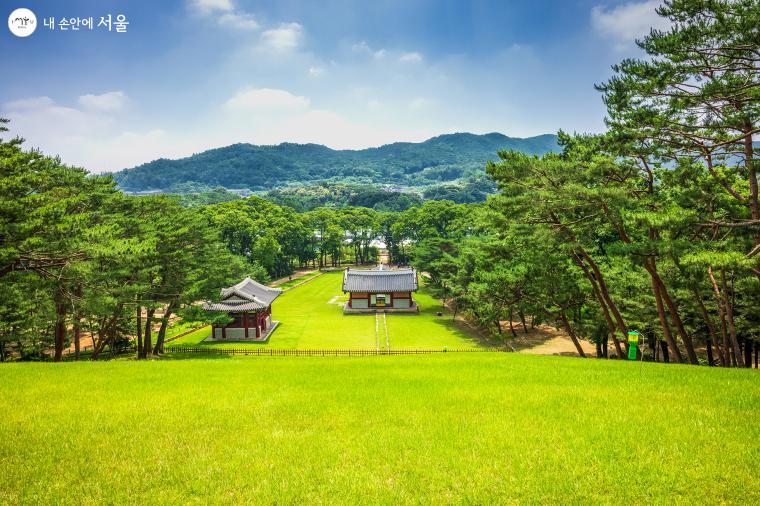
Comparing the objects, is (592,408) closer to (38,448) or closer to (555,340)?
(38,448)

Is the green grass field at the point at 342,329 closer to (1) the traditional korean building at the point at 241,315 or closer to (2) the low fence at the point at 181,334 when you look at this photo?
(2) the low fence at the point at 181,334

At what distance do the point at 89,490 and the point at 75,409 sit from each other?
4460 millimetres

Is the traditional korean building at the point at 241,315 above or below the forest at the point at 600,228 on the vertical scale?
below

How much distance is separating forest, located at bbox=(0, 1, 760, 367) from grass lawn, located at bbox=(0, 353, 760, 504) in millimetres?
4551

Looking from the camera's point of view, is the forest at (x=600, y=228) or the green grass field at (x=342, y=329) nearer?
the forest at (x=600, y=228)

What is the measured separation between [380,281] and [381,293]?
1362 mm

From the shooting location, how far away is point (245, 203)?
64562 millimetres

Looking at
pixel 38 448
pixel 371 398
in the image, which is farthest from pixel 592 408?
pixel 38 448

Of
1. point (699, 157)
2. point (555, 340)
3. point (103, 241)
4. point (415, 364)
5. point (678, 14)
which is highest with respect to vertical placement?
point (678, 14)

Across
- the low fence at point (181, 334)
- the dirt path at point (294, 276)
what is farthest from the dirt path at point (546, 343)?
the dirt path at point (294, 276)

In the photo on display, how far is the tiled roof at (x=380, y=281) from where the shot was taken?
41844 mm

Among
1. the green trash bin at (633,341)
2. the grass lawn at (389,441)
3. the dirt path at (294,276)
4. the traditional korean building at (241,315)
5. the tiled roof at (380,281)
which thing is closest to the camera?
the grass lawn at (389,441)

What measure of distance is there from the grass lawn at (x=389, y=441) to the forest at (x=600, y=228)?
14.9 ft

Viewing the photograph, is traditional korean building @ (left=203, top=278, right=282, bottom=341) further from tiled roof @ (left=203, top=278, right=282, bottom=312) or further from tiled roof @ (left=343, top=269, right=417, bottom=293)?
tiled roof @ (left=343, top=269, right=417, bottom=293)
